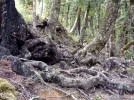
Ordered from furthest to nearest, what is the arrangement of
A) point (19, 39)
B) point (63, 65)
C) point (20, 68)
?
point (63, 65), point (19, 39), point (20, 68)

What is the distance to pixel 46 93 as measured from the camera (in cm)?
606

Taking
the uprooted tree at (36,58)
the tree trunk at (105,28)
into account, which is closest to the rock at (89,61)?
the uprooted tree at (36,58)

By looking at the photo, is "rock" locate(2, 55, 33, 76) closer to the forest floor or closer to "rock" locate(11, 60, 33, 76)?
"rock" locate(11, 60, 33, 76)

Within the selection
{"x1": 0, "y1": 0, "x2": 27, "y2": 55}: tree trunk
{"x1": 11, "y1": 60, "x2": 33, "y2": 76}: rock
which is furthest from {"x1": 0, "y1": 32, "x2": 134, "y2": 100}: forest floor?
{"x1": 0, "y1": 0, "x2": 27, "y2": 55}: tree trunk

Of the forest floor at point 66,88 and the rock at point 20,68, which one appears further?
the rock at point 20,68

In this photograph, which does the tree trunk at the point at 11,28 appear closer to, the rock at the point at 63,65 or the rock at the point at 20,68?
the rock at the point at 63,65

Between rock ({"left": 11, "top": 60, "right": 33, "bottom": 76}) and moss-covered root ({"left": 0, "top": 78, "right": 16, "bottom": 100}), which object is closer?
moss-covered root ({"left": 0, "top": 78, "right": 16, "bottom": 100})

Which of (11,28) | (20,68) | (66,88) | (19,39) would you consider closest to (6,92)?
(20,68)

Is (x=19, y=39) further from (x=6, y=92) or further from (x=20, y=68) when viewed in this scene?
(x=6, y=92)

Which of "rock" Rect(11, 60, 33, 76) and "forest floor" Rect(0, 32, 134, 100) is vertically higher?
"rock" Rect(11, 60, 33, 76)

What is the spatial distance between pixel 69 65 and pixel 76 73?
151 cm

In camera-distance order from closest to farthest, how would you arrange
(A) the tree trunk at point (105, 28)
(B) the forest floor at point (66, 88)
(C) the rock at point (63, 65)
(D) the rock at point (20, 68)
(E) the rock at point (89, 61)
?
(B) the forest floor at point (66, 88) < (D) the rock at point (20, 68) < (C) the rock at point (63, 65) < (E) the rock at point (89, 61) < (A) the tree trunk at point (105, 28)

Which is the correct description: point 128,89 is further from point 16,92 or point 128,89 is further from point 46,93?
point 16,92

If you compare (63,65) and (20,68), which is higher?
(20,68)
